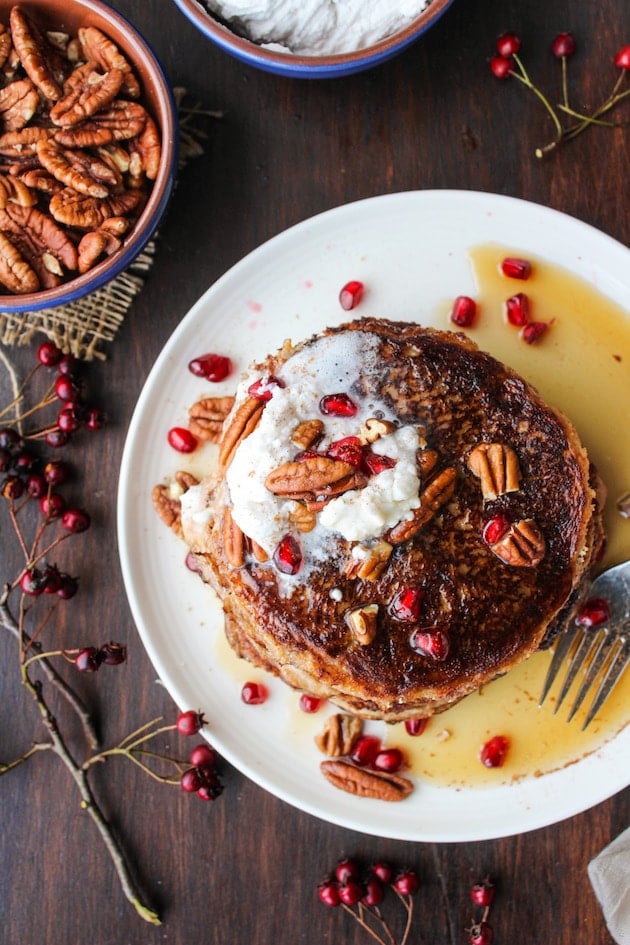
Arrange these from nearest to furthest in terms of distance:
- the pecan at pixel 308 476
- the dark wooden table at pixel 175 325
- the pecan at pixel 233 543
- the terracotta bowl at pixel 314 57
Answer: the pecan at pixel 308 476, the pecan at pixel 233 543, the terracotta bowl at pixel 314 57, the dark wooden table at pixel 175 325

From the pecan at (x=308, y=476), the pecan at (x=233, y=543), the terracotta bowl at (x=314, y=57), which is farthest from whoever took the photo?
the terracotta bowl at (x=314, y=57)

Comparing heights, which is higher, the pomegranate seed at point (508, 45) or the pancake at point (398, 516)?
the pomegranate seed at point (508, 45)

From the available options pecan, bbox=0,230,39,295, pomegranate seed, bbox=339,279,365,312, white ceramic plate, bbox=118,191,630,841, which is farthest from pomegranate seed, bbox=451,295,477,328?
pecan, bbox=0,230,39,295

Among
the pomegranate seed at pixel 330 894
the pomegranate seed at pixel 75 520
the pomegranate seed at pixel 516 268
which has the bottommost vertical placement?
the pomegranate seed at pixel 330 894

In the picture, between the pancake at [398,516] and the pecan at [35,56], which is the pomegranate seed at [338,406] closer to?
the pancake at [398,516]

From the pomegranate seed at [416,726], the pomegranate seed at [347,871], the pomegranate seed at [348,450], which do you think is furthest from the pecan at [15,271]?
the pomegranate seed at [347,871]

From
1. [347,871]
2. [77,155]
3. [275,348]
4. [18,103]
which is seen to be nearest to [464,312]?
[275,348]

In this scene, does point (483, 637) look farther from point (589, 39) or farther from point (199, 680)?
point (589, 39)
